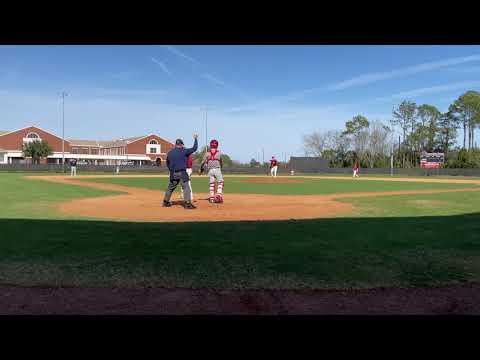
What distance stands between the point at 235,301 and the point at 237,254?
152 centimetres

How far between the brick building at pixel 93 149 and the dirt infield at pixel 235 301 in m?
72.2

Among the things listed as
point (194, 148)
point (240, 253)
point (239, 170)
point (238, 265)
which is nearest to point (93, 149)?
point (239, 170)

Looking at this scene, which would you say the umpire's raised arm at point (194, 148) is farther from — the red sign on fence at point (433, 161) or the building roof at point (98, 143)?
the building roof at point (98, 143)

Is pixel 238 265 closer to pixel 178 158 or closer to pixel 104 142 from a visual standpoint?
pixel 178 158

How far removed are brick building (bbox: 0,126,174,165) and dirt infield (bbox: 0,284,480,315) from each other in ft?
237

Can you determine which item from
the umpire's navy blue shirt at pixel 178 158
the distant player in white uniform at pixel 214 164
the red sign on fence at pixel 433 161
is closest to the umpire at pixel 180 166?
the umpire's navy blue shirt at pixel 178 158

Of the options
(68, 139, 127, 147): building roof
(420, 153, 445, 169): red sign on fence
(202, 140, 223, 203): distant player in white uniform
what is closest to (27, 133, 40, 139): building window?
(68, 139, 127, 147): building roof

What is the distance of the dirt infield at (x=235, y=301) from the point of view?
3105 mm

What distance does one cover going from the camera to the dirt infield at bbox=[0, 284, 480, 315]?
311 cm

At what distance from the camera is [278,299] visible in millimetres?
3377

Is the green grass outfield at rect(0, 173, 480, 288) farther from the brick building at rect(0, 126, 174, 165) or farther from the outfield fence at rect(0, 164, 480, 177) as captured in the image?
the brick building at rect(0, 126, 174, 165)
